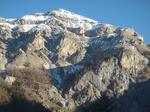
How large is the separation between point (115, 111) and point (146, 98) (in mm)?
7095

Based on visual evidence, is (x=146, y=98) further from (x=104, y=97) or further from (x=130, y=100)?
(x=104, y=97)

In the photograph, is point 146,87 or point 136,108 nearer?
point 136,108

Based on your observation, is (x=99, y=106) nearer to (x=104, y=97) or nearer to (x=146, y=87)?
(x=104, y=97)

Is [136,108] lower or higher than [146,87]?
lower

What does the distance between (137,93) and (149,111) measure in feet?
25.0

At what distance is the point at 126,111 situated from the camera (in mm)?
89125

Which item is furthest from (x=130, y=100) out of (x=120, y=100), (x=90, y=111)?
(x=90, y=111)

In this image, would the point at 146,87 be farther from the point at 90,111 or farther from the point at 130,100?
the point at 90,111

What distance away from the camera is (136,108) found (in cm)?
8775

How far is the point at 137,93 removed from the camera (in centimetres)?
9344

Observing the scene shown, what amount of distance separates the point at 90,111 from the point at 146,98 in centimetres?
1198

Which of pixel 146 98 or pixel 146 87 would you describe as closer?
pixel 146 98

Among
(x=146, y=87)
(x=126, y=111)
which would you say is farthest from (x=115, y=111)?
(x=146, y=87)

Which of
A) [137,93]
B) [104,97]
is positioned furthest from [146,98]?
[104,97]
